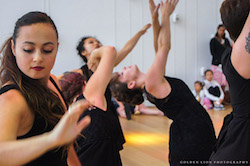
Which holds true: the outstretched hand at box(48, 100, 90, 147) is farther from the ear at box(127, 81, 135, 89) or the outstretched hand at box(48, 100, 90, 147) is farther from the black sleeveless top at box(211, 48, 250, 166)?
the ear at box(127, 81, 135, 89)

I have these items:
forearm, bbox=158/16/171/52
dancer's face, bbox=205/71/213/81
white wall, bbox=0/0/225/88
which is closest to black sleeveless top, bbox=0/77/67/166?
forearm, bbox=158/16/171/52

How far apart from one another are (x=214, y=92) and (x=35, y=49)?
19.5 ft

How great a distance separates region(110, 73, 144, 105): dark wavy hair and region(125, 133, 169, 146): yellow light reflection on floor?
163cm

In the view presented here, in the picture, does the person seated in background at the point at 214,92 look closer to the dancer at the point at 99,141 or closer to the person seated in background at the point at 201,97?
the person seated in background at the point at 201,97

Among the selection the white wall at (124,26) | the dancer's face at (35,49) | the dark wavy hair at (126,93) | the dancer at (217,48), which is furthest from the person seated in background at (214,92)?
the dancer's face at (35,49)

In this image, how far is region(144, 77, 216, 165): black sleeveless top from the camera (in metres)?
1.65

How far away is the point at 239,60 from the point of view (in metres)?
1.23

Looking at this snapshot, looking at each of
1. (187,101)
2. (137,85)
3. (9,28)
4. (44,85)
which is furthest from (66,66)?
(44,85)

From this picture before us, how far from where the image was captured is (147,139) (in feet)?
12.6

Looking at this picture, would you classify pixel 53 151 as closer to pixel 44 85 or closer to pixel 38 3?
pixel 44 85

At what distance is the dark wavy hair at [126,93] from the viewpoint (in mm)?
2121

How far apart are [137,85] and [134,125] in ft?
8.90

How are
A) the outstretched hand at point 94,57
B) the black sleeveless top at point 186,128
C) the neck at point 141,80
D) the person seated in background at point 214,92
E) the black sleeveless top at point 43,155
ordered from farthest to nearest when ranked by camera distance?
1. the person seated in background at point 214,92
2. the neck at point 141,80
3. the outstretched hand at point 94,57
4. the black sleeveless top at point 186,128
5. the black sleeveless top at point 43,155

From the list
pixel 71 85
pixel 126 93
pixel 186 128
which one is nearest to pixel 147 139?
pixel 126 93
